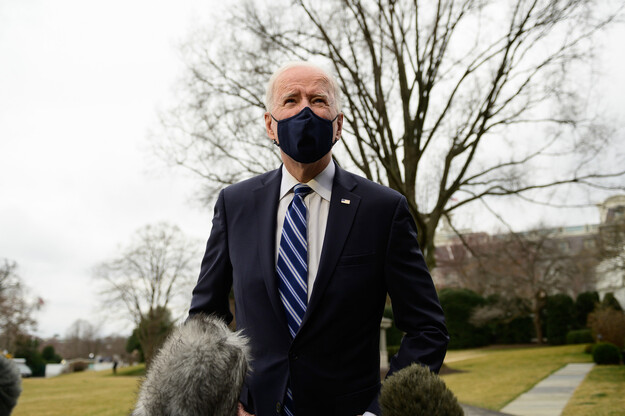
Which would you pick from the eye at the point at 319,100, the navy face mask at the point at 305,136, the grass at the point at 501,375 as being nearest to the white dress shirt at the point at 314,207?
the navy face mask at the point at 305,136

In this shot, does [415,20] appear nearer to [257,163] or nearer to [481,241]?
[257,163]

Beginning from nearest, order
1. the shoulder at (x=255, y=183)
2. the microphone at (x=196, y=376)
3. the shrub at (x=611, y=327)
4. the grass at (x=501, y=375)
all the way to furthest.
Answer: the microphone at (x=196, y=376) < the shoulder at (x=255, y=183) < the grass at (x=501, y=375) < the shrub at (x=611, y=327)

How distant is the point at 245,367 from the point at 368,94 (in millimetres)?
12076

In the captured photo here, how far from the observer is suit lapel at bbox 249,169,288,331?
195 centimetres

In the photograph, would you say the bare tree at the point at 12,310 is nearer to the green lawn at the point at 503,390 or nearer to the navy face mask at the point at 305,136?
the green lawn at the point at 503,390

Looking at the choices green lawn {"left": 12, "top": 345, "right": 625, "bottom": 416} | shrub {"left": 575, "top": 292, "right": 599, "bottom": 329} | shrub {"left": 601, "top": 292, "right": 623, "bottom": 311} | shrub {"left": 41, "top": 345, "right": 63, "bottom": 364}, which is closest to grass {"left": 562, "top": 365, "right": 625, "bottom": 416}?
green lawn {"left": 12, "top": 345, "right": 625, "bottom": 416}

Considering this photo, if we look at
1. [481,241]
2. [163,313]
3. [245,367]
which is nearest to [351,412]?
[245,367]

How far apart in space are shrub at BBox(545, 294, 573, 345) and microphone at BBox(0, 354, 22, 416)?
114 ft

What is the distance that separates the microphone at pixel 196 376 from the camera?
1371 millimetres

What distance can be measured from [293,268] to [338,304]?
213 millimetres

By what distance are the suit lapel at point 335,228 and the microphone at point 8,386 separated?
109 inches

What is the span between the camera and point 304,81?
212cm

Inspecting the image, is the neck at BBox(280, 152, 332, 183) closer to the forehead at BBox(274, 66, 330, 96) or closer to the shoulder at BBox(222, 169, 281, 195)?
the shoulder at BBox(222, 169, 281, 195)

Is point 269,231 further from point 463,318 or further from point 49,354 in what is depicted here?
point 49,354
